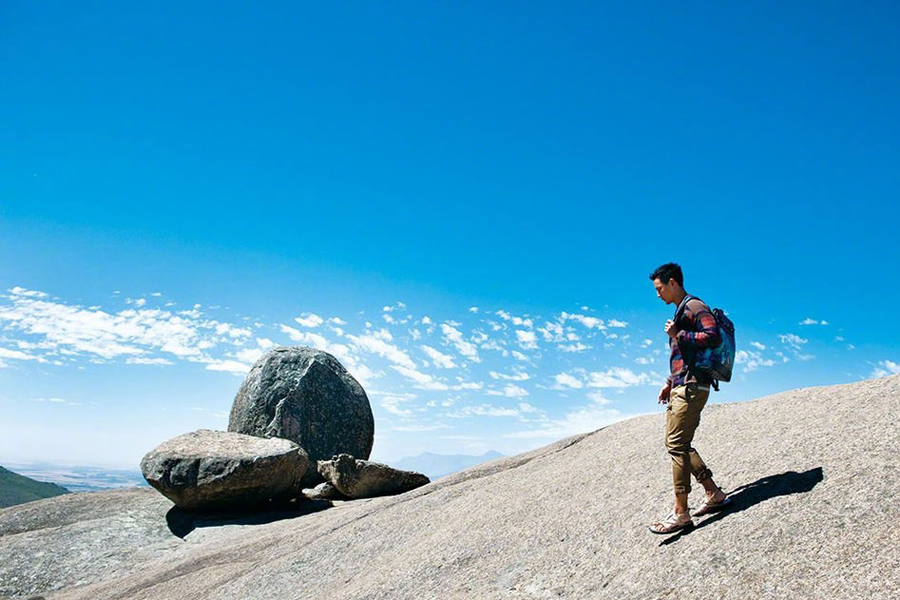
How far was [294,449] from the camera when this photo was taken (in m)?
19.3

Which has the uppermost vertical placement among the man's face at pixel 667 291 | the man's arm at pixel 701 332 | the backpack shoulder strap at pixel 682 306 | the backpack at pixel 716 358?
the man's face at pixel 667 291

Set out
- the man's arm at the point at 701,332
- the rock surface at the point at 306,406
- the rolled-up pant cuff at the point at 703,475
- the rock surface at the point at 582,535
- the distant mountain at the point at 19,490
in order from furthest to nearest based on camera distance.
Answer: the distant mountain at the point at 19,490 < the rock surface at the point at 306,406 < the rolled-up pant cuff at the point at 703,475 < the man's arm at the point at 701,332 < the rock surface at the point at 582,535

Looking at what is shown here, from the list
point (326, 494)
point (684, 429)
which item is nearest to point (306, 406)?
point (326, 494)

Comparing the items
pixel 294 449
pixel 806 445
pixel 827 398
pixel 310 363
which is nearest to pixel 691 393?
pixel 806 445

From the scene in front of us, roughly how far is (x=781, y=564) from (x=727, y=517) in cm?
131

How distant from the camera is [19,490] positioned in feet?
608

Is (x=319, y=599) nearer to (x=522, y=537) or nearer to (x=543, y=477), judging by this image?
(x=522, y=537)

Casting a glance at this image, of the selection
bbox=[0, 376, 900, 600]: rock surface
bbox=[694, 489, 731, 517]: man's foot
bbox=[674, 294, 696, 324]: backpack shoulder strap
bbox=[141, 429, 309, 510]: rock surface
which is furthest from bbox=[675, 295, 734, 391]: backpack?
bbox=[141, 429, 309, 510]: rock surface

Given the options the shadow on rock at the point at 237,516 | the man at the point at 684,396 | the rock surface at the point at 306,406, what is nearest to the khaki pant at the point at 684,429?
the man at the point at 684,396

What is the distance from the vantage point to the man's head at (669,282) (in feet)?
27.2

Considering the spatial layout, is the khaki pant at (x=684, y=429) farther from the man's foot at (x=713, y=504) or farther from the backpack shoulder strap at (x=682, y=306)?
the backpack shoulder strap at (x=682, y=306)

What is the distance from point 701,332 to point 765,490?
2657 millimetres

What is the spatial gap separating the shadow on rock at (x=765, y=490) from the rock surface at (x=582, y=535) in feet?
0.11

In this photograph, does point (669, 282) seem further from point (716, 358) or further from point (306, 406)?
point (306, 406)
